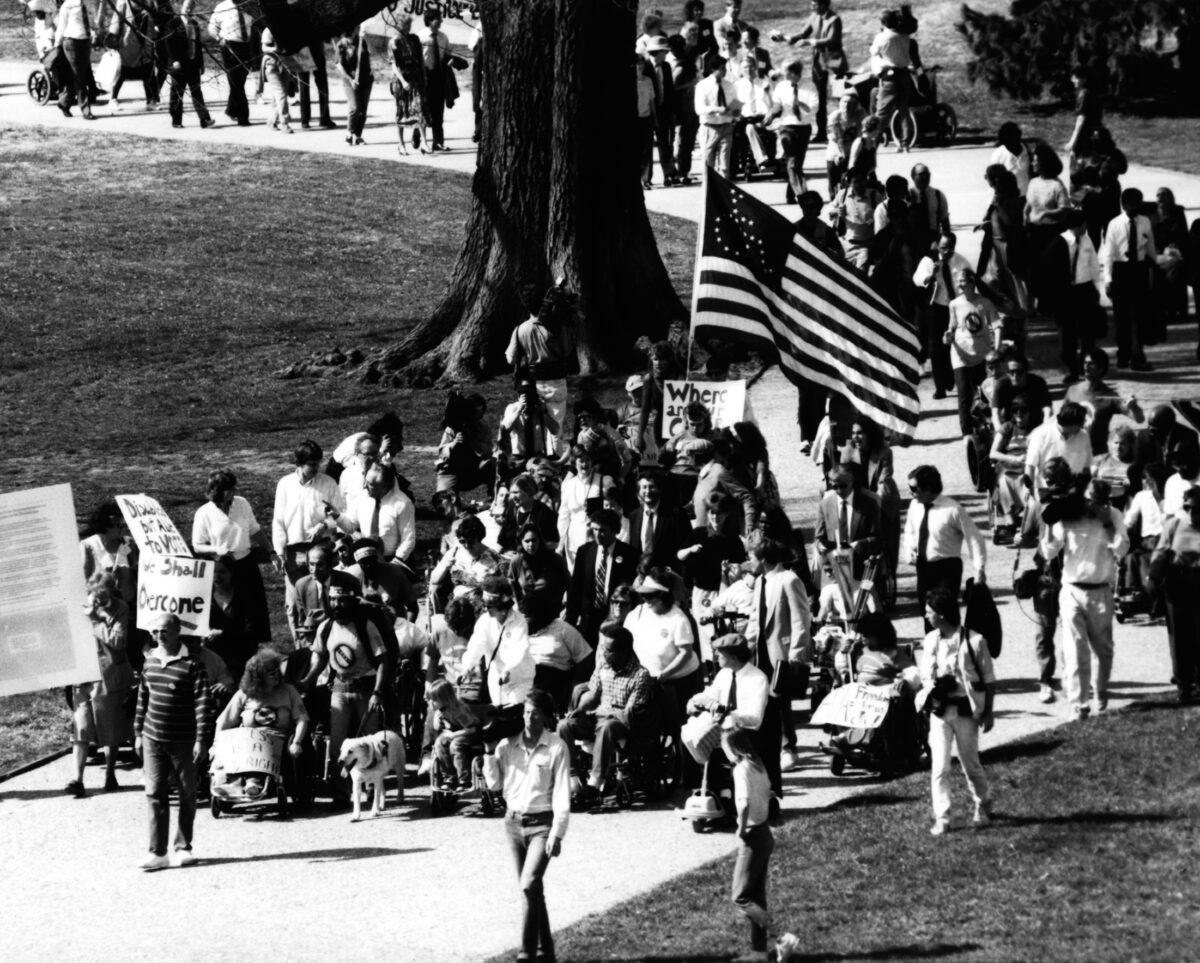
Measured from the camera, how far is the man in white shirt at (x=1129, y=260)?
24891mm

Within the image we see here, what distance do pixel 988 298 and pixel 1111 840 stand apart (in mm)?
9563

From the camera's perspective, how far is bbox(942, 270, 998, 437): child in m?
22.9

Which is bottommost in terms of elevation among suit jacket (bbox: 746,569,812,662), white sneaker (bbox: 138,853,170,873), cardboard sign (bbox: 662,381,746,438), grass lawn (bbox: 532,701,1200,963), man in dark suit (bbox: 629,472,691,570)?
white sneaker (bbox: 138,853,170,873)

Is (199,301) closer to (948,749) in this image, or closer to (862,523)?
(862,523)

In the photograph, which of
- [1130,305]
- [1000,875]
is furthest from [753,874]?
[1130,305]

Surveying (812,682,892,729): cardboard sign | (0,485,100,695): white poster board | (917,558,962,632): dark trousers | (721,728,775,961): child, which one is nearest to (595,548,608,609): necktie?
(812,682,892,729): cardboard sign

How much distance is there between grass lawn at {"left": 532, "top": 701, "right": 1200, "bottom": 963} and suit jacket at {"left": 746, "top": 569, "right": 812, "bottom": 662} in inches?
41.1

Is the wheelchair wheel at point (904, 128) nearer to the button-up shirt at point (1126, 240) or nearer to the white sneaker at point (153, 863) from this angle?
the button-up shirt at point (1126, 240)

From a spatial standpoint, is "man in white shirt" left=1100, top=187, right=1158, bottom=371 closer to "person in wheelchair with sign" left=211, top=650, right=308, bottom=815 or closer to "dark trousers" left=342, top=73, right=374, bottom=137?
"person in wheelchair with sign" left=211, top=650, right=308, bottom=815

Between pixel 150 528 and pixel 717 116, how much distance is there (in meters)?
16.5

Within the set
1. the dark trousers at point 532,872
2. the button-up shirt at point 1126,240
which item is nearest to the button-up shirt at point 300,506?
the dark trousers at point 532,872

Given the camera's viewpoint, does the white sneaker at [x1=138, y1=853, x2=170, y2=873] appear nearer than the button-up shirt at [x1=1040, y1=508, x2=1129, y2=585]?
Yes

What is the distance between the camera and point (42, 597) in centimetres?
1625

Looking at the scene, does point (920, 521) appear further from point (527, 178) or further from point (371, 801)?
point (527, 178)
